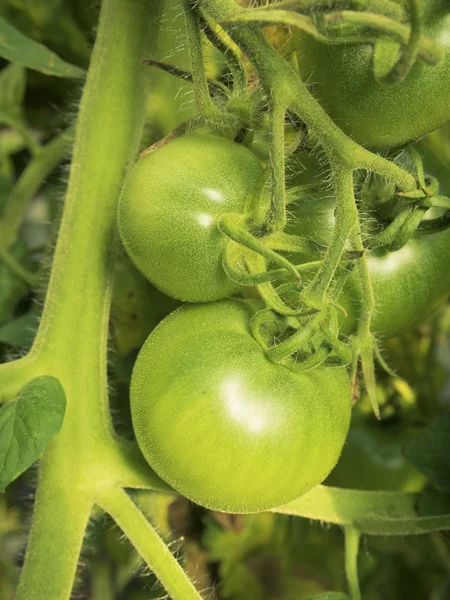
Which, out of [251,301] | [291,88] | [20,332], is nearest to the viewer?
[291,88]

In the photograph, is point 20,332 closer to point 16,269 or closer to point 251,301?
point 16,269

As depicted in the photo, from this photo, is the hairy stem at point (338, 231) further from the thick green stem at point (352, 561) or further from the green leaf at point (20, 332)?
the green leaf at point (20, 332)

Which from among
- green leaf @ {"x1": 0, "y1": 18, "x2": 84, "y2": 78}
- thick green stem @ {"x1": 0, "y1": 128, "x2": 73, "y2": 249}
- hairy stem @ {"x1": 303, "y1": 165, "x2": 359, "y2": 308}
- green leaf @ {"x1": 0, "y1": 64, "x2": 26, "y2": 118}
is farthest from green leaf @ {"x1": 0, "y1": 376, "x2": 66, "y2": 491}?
green leaf @ {"x1": 0, "y1": 64, "x2": 26, "y2": 118}

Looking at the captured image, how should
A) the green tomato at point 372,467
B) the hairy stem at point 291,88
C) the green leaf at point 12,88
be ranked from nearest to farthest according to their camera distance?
the hairy stem at point 291,88 → the green tomato at point 372,467 → the green leaf at point 12,88

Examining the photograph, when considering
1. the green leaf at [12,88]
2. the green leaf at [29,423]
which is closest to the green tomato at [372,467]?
the green leaf at [29,423]

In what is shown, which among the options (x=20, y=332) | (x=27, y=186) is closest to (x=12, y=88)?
(x=27, y=186)

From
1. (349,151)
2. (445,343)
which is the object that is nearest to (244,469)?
(349,151)

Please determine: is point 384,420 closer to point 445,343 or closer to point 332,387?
point 445,343

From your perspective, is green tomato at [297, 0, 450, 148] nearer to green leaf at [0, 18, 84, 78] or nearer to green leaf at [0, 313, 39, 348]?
green leaf at [0, 18, 84, 78]
